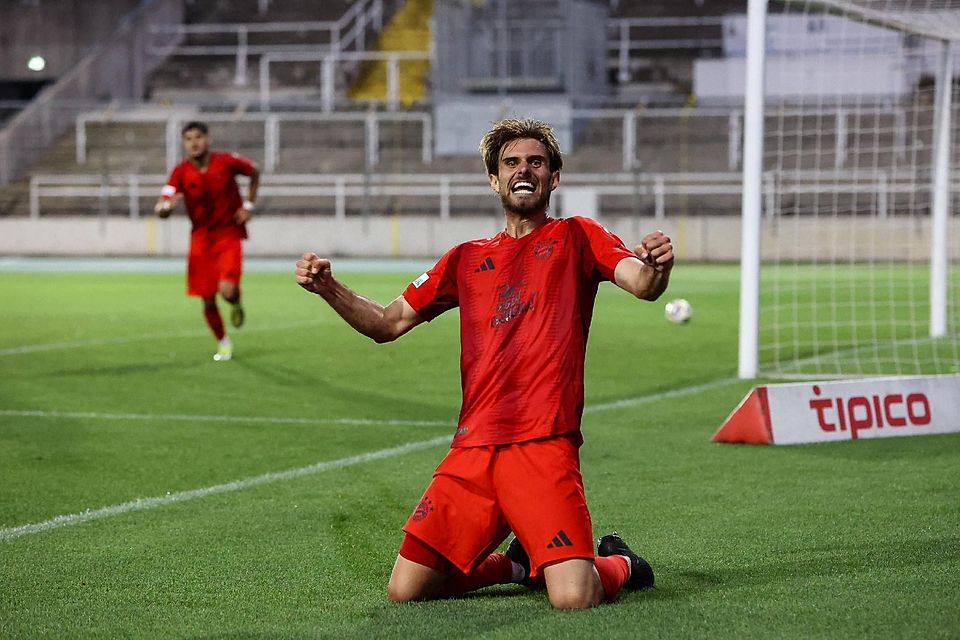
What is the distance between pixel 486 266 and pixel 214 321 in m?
7.66

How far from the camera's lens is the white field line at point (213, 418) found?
28.5 ft

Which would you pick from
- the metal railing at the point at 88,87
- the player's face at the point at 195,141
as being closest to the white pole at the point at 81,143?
the metal railing at the point at 88,87

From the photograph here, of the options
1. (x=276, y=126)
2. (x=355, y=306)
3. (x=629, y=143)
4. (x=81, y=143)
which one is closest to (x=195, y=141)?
(x=355, y=306)

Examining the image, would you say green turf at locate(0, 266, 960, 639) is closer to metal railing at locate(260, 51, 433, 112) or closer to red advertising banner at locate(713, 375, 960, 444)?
red advertising banner at locate(713, 375, 960, 444)

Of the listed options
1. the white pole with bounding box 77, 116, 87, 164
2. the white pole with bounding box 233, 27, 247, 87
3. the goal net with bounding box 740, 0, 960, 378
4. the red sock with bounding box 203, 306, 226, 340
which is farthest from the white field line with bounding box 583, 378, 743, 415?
the white pole with bounding box 233, 27, 247, 87

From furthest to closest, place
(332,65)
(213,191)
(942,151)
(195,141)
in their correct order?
(332,65), (942,151), (213,191), (195,141)

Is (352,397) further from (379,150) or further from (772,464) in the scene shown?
(379,150)

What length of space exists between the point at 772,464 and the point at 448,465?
279 centimetres

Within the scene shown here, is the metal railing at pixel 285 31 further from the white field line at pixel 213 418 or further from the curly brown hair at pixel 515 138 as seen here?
the curly brown hair at pixel 515 138

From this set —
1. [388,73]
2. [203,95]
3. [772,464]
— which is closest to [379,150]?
[388,73]

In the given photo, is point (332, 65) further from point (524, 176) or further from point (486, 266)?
point (524, 176)

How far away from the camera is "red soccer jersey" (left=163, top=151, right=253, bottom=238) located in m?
12.4

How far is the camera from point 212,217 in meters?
12.5

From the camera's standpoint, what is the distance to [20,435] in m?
8.09
